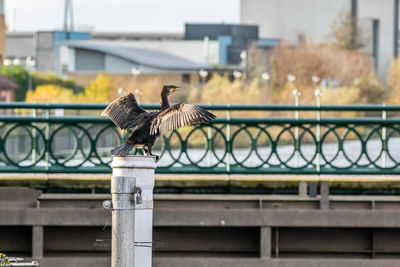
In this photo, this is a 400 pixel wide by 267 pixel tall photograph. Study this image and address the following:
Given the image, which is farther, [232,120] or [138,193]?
[232,120]

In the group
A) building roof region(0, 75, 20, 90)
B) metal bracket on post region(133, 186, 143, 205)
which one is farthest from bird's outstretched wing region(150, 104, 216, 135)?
building roof region(0, 75, 20, 90)

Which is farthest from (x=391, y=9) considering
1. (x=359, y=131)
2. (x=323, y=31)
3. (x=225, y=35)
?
(x=359, y=131)

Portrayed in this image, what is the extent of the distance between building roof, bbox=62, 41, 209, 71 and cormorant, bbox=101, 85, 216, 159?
12212 centimetres

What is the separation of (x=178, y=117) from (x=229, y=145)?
19.1 ft

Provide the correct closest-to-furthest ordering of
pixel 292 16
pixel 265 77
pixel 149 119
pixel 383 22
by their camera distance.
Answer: pixel 149 119
pixel 265 77
pixel 383 22
pixel 292 16

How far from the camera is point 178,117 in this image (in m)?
16.7

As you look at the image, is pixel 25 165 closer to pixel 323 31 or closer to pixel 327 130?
pixel 327 130

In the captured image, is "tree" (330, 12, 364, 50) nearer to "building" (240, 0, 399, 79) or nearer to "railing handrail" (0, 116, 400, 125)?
"building" (240, 0, 399, 79)

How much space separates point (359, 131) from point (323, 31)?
142 metres

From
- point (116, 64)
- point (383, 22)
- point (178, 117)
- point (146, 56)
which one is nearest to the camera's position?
point (178, 117)

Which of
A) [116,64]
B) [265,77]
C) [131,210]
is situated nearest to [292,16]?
[116,64]

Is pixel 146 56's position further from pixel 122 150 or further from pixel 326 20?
pixel 122 150

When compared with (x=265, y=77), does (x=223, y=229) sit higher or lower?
lower

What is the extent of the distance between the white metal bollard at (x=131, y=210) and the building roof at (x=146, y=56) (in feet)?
410
